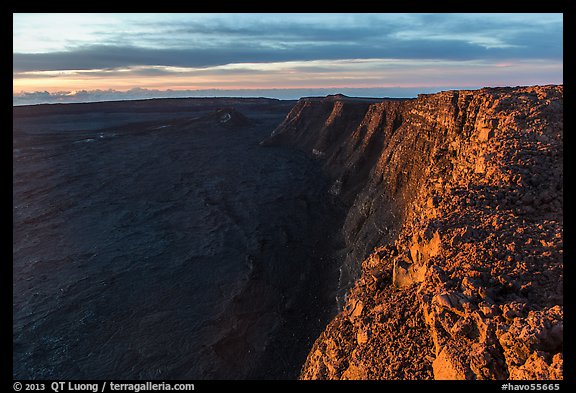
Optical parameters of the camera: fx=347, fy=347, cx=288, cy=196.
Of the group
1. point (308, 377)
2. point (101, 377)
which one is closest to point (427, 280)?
point (308, 377)

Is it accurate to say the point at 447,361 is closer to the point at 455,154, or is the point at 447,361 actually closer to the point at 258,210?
the point at 455,154

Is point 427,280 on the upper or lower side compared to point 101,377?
upper

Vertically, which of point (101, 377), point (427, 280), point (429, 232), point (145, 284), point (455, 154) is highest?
point (455, 154)

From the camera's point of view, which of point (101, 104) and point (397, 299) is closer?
point (397, 299)

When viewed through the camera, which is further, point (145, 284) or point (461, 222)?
point (145, 284)

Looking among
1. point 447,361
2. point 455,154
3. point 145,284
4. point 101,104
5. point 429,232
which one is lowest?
point 145,284

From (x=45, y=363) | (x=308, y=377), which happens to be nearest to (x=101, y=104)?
(x=45, y=363)
